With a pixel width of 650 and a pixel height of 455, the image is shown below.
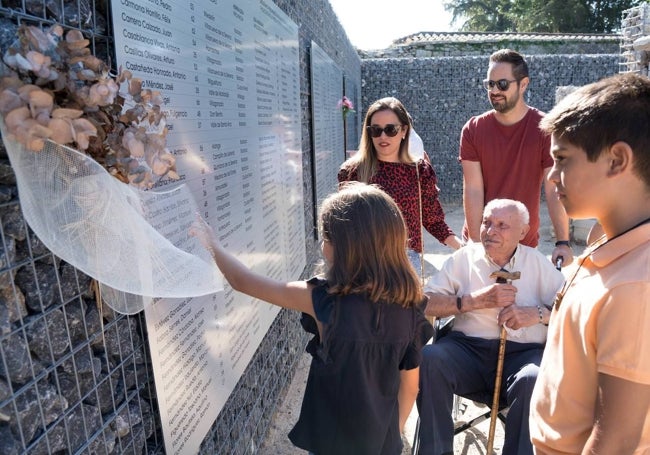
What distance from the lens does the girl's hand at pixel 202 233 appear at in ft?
5.17

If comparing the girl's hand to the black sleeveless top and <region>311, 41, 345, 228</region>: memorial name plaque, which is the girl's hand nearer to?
the black sleeveless top

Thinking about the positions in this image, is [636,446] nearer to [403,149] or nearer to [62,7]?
[62,7]

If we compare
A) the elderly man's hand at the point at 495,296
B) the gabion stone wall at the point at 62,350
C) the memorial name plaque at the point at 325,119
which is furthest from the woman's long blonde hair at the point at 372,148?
the gabion stone wall at the point at 62,350

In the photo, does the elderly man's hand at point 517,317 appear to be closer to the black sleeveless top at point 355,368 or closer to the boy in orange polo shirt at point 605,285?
the black sleeveless top at point 355,368

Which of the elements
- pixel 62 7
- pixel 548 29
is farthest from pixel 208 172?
pixel 548 29

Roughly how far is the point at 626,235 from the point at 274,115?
2055 millimetres

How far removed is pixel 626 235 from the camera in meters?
1.15

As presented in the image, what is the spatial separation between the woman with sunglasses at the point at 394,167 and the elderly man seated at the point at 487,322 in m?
0.39

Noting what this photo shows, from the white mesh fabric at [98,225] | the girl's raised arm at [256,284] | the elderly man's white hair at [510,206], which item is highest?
the white mesh fabric at [98,225]

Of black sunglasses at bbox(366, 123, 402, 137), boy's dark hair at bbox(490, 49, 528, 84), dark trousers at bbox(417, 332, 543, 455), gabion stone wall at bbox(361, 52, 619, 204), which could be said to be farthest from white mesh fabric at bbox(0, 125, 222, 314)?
gabion stone wall at bbox(361, 52, 619, 204)

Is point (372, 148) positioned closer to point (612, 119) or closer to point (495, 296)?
point (495, 296)

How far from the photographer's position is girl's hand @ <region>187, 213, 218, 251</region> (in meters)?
1.58

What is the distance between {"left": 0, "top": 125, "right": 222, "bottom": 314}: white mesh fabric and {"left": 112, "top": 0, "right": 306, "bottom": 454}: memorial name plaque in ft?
1.01

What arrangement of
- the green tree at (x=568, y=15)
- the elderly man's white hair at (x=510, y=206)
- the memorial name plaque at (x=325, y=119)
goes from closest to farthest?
the elderly man's white hair at (x=510, y=206), the memorial name plaque at (x=325, y=119), the green tree at (x=568, y=15)
